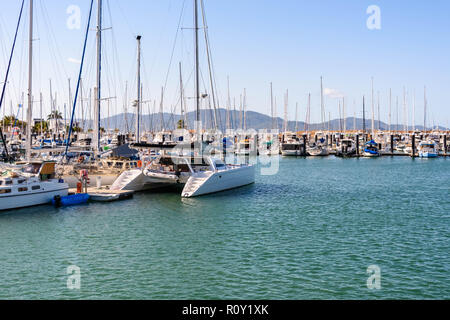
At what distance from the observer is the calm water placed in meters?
12.8

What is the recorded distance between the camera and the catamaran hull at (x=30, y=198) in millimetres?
23172

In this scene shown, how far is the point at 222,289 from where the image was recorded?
1271 cm

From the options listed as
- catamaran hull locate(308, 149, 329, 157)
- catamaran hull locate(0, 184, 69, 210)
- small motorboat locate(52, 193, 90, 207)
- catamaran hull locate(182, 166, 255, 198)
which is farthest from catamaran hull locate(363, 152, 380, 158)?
catamaran hull locate(0, 184, 69, 210)

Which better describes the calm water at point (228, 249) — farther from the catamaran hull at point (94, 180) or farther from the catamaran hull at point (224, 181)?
the catamaran hull at point (94, 180)

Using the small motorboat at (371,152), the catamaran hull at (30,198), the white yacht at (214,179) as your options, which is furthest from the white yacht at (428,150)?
the catamaran hull at (30,198)

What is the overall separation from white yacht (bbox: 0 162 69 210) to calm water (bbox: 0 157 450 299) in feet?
2.13

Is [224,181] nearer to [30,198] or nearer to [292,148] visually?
[30,198]

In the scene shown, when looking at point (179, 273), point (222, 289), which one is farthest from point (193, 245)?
point (222, 289)

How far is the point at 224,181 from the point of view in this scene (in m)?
30.9

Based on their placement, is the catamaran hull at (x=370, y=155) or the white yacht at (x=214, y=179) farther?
the catamaran hull at (x=370, y=155)

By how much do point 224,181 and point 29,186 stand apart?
1244 centimetres

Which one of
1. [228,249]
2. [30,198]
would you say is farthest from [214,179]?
[228,249]
